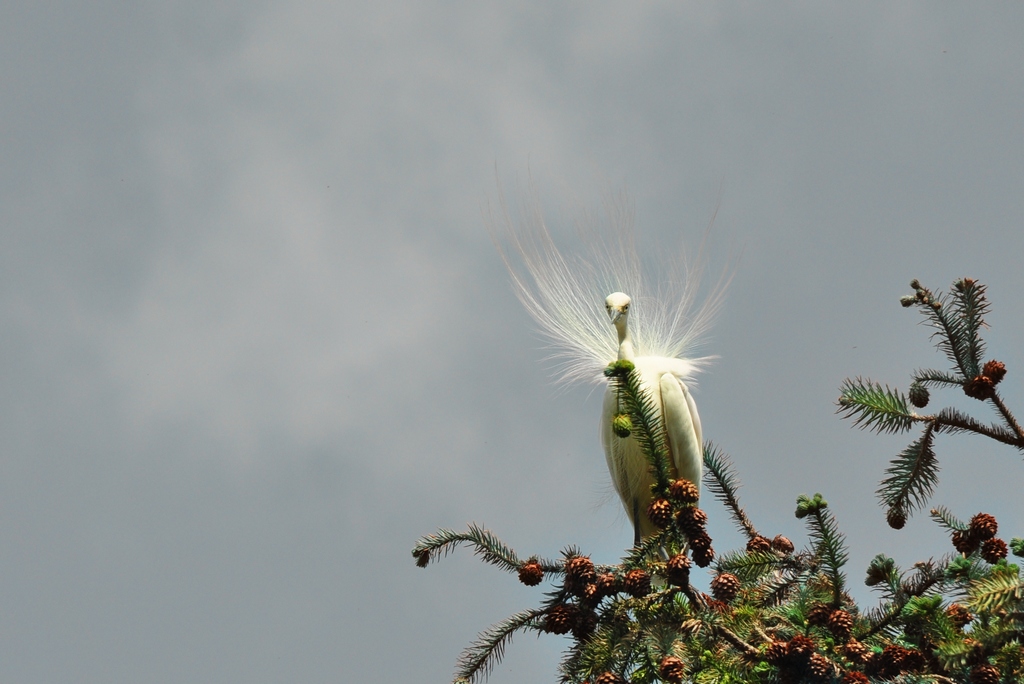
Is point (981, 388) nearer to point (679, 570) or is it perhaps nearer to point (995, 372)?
point (995, 372)

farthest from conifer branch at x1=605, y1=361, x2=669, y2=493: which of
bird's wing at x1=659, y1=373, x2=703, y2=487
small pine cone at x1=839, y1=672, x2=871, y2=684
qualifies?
bird's wing at x1=659, y1=373, x2=703, y2=487

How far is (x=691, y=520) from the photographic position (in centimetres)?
376

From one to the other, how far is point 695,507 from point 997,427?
1255mm

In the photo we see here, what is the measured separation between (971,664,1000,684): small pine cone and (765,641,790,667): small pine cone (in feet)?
2.14

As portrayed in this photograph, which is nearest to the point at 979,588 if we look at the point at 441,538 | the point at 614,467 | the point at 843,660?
the point at 843,660

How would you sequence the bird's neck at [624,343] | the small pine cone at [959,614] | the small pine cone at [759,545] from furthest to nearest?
the bird's neck at [624,343] < the small pine cone at [759,545] < the small pine cone at [959,614]

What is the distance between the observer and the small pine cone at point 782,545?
4.62 meters

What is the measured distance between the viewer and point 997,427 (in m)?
3.98

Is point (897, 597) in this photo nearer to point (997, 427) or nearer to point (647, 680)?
point (997, 427)

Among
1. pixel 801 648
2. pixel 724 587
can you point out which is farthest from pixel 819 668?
pixel 724 587

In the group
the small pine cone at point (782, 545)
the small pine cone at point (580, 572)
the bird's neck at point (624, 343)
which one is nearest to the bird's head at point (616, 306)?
the bird's neck at point (624, 343)

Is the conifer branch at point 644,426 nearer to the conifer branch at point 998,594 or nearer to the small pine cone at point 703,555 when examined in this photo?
the small pine cone at point 703,555

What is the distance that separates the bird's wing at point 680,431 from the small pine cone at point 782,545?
153 cm

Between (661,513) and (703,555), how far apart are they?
0.72ft
